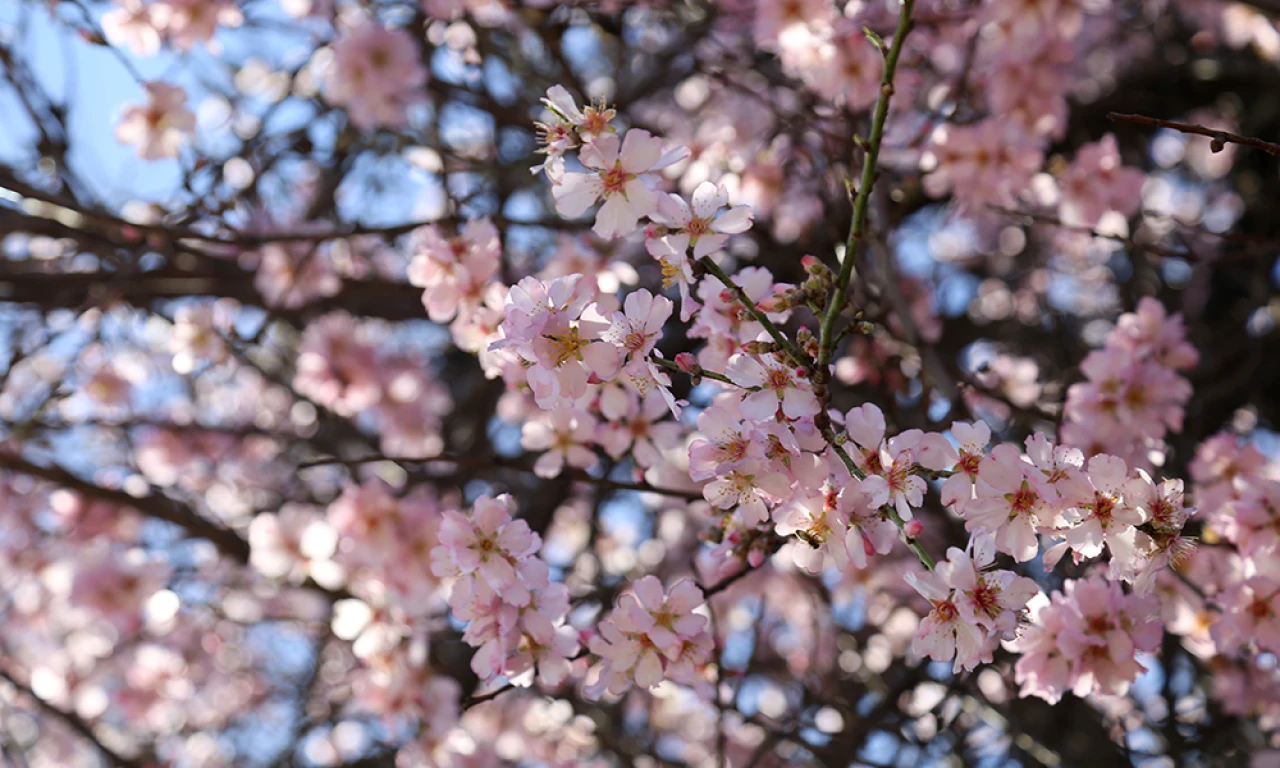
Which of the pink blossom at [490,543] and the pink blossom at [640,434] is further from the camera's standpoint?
the pink blossom at [640,434]

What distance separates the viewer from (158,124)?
9.42ft

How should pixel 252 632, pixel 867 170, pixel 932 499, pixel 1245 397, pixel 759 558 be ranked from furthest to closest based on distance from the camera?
pixel 252 632 → pixel 1245 397 → pixel 932 499 → pixel 759 558 → pixel 867 170

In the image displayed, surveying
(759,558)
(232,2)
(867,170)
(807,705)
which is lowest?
(807,705)

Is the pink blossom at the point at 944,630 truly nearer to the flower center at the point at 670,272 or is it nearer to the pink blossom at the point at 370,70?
the flower center at the point at 670,272

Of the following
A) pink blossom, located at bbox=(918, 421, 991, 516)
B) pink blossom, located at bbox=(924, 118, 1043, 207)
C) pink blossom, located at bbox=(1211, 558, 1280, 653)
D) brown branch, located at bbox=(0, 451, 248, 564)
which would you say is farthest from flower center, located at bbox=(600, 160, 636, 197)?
brown branch, located at bbox=(0, 451, 248, 564)

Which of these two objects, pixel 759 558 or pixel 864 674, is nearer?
pixel 759 558

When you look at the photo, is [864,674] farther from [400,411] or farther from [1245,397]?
[400,411]

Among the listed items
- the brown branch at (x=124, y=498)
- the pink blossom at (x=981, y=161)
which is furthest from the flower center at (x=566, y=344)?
the brown branch at (x=124, y=498)

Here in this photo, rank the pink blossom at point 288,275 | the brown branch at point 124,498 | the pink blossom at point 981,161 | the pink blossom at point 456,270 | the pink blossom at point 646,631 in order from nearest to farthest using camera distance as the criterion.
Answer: the pink blossom at point 646,631 < the pink blossom at point 456,270 < the pink blossom at point 981,161 < the brown branch at point 124,498 < the pink blossom at point 288,275

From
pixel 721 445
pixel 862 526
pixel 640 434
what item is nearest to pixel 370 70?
pixel 640 434

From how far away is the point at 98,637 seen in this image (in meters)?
4.15

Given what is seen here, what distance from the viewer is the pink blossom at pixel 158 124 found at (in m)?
2.85

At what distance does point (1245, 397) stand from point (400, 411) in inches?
114

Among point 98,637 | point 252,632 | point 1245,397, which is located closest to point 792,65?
point 1245,397
